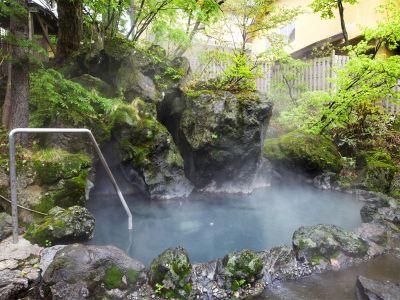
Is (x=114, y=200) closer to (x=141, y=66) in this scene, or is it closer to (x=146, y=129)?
(x=146, y=129)

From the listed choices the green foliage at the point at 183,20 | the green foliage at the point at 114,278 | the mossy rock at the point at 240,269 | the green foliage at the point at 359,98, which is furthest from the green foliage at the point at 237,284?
the green foliage at the point at 359,98

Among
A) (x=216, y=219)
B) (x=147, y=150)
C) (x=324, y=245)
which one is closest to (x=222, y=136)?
(x=147, y=150)

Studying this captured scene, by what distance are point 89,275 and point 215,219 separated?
160 inches

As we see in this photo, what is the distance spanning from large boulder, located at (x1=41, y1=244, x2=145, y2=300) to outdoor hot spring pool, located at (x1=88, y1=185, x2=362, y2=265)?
1106mm

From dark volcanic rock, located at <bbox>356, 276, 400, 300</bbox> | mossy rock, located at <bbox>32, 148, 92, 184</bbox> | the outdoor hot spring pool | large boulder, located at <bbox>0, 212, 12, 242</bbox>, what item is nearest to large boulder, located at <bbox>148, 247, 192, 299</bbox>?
the outdoor hot spring pool

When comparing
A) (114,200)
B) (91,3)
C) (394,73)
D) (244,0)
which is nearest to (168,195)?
(114,200)

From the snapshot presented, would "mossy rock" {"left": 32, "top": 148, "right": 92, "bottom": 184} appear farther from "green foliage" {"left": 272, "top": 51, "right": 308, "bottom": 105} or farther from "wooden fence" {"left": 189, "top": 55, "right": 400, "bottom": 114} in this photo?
"green foliage" {"left": 272, "top": 51, "right": 308, "bottom": 105}

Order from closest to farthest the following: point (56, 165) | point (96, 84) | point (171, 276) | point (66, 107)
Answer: point (171, 276), point (56, 165), point (66, 107), point (96, 84)

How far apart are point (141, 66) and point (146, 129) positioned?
7.64 feet

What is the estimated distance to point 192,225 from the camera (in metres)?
7.37

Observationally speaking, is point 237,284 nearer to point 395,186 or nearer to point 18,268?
point 18,268

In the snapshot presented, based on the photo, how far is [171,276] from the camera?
430cm

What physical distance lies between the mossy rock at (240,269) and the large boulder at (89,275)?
121cm

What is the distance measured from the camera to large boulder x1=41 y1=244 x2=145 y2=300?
404cm
